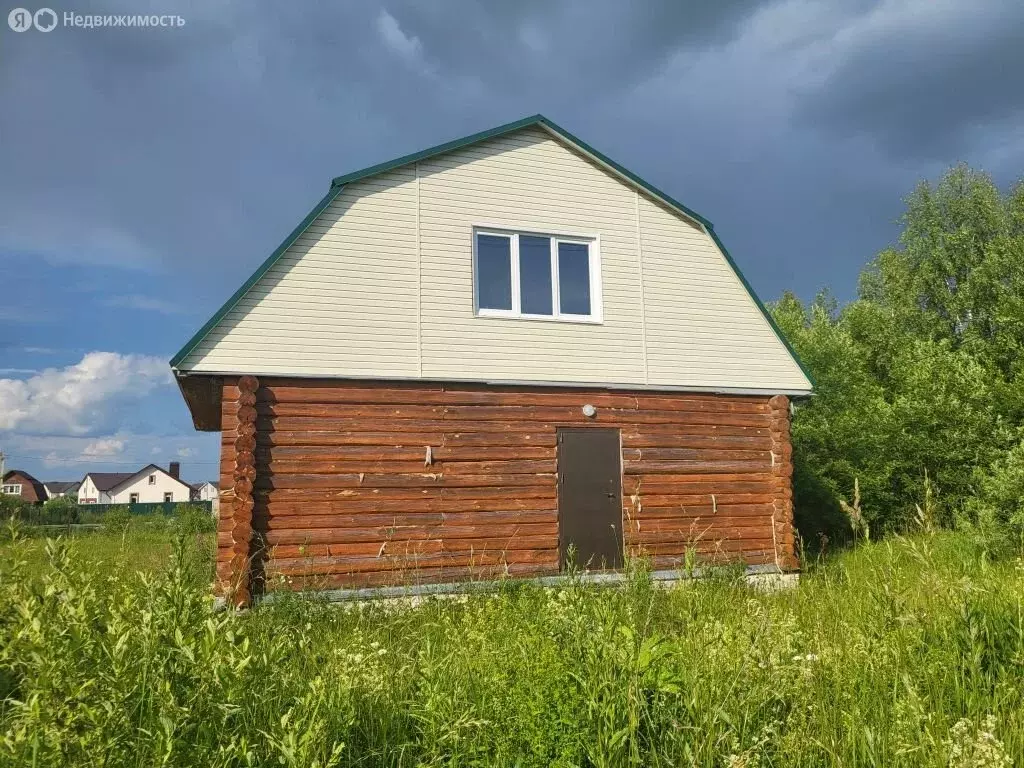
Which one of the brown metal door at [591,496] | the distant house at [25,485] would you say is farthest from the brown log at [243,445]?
the distant house at [25,485]

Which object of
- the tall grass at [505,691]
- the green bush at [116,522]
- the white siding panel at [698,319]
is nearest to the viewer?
the tall grass at [505,691]

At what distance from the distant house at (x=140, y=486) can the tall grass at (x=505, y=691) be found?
9046cm

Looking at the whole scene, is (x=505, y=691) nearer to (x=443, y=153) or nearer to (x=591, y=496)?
(x=591, y=496)

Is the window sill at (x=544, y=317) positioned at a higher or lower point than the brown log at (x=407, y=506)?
higher

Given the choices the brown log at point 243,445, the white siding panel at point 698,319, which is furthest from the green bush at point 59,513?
the white siding panel at point 698,319

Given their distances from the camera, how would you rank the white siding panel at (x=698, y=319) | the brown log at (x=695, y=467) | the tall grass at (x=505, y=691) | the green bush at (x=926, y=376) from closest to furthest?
the tall grass at (x=505, y=691)
the brown log at (x=695, y=467)
the white siding panel at (x=698, y=319)
the green bush at (x=926, y=376)

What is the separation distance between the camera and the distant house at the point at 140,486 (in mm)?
84125

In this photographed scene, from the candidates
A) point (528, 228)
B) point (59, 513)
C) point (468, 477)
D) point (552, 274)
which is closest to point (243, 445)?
point (468, 477)

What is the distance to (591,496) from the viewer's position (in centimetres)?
1114

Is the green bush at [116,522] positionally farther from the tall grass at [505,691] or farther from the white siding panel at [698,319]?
the tall grass at [505,691]

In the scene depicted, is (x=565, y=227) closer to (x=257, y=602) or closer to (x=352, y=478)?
(x=352, y=478)

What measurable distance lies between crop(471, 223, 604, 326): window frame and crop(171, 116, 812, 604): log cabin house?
37 mm

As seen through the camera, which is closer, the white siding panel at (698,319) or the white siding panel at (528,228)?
the white siding panel at (528,228)

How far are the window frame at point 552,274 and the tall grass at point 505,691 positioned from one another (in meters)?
7.37
